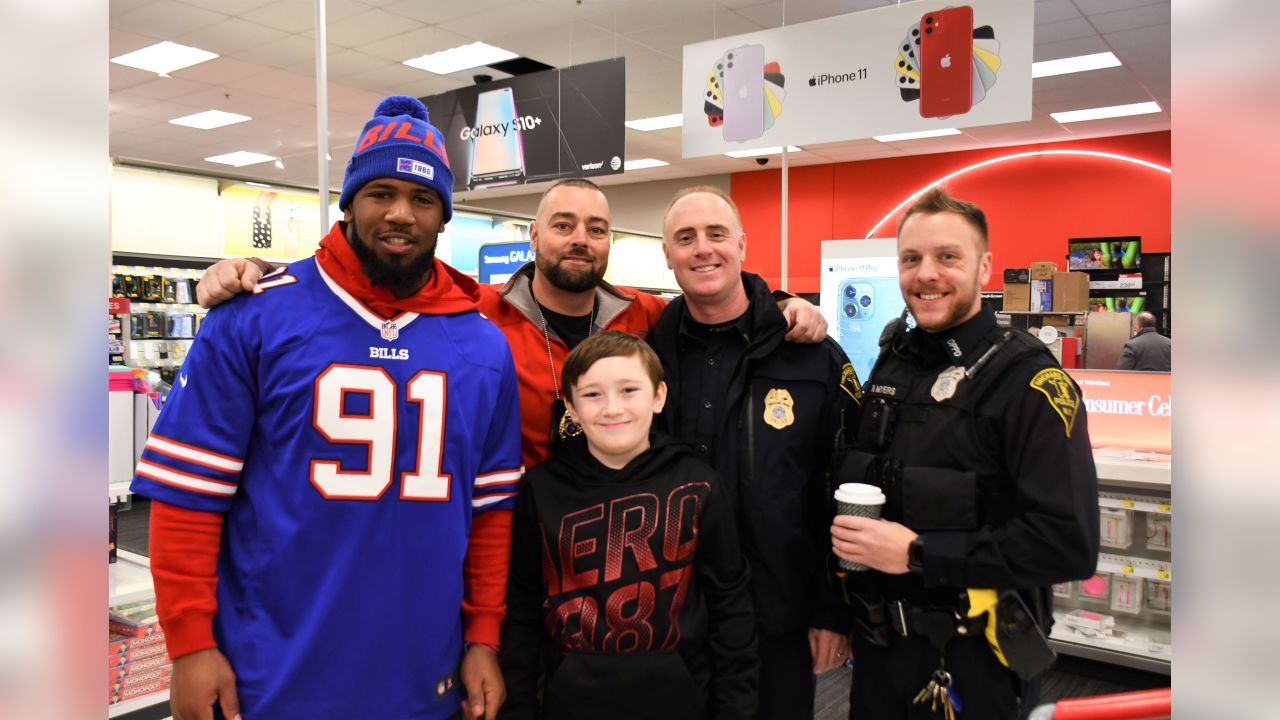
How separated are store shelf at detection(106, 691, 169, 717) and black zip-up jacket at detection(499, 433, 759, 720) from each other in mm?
1588

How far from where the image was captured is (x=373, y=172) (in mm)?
1737

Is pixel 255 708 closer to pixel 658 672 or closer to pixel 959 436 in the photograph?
pixel 658 672

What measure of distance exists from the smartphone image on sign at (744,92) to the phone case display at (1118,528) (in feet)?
9.12

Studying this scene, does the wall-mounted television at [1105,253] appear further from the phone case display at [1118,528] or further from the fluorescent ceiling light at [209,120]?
the fluorescent ceiling light at [209,120]

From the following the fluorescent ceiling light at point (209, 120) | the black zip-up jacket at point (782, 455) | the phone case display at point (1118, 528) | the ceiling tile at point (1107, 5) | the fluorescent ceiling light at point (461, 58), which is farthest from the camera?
the fluorescent ceiling light at point (209, 120)

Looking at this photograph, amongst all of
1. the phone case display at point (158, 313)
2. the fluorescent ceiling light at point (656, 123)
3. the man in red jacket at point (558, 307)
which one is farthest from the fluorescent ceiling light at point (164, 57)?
the man in red jacket at point (558, 307)

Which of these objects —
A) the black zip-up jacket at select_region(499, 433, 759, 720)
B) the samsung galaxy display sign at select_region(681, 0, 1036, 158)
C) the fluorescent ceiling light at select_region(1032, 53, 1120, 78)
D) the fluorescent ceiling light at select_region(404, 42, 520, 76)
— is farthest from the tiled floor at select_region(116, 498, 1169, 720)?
the fluorescent ceiling light at select_region(1032, 53, 1120, 78)

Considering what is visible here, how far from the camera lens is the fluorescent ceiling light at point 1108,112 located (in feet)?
33.4

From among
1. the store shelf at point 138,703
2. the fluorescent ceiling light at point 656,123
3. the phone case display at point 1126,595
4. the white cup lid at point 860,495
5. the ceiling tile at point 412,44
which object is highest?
the fluorescent ceiling light at point 656,123

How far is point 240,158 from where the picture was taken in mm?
13414

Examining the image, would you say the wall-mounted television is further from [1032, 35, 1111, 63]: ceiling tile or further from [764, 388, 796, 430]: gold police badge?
[764, 388, 796, 430]: gold police badge

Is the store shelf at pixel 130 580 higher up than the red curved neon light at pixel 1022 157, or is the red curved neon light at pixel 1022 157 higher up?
the red curved neon light at pixel 1022 157
